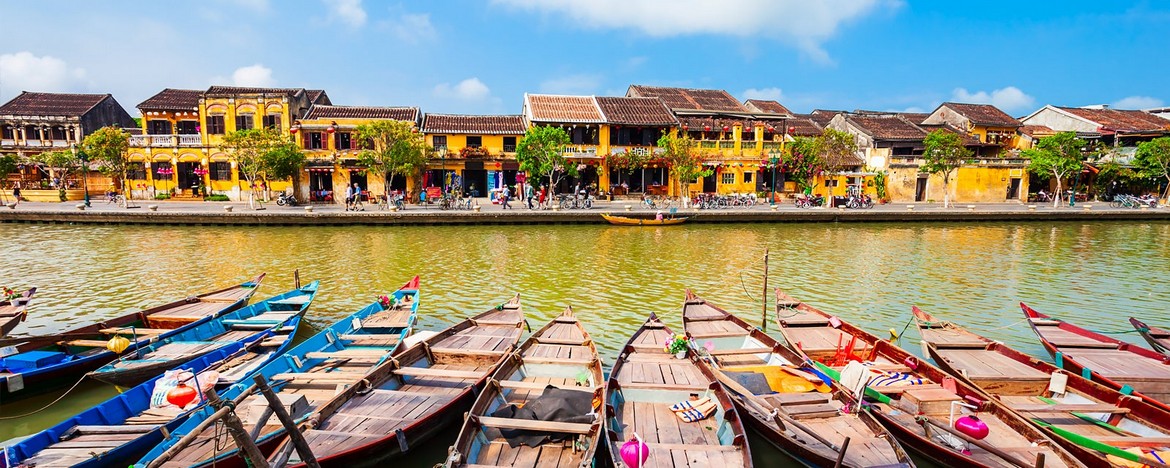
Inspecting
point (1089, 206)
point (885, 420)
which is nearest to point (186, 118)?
point (885, 420)

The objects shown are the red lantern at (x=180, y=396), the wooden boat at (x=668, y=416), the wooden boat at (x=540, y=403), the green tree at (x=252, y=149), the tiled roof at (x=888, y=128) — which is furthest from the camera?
the tiled roof at (x=888, y=128)

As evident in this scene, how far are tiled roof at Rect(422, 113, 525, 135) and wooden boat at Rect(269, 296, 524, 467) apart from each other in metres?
29.4

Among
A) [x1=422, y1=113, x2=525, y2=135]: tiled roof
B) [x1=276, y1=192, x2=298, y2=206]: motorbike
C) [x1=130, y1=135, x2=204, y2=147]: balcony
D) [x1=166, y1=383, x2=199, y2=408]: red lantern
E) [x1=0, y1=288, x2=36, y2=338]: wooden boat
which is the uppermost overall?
[x1=422, y1=113, x2=525, y2=135]: tiled roof

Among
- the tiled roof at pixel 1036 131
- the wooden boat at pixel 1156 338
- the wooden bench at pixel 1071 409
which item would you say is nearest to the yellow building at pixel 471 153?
the wooden boat at pixel 1156 338

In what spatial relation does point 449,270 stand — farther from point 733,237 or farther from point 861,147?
point 861,147

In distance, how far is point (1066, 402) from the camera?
7922mm

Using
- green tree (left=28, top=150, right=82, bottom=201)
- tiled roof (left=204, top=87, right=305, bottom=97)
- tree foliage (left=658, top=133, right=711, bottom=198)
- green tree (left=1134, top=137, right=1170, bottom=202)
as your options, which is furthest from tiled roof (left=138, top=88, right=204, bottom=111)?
green tree (left=1134, top=137, right=1170, bottom=202)

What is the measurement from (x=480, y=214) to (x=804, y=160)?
22.9m

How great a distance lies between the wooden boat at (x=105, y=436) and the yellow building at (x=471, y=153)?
99.3ft

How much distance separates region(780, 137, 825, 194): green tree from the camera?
37.5 m

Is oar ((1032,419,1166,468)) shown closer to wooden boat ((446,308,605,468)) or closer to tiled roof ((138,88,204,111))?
wooden boat ((446,308,605,468))

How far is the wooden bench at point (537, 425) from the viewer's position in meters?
6.41

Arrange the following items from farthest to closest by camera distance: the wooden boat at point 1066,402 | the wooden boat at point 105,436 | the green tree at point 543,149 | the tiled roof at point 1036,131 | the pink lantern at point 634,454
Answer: the tiled roof at point 1036,131 < the green tree at point 543,149 < the wooden boat at point 1066,402 < the wooden boat at point 105,436 < the pink lantern at point 634,454

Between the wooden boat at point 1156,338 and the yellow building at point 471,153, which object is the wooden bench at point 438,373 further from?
the yellow building at point 471,153
